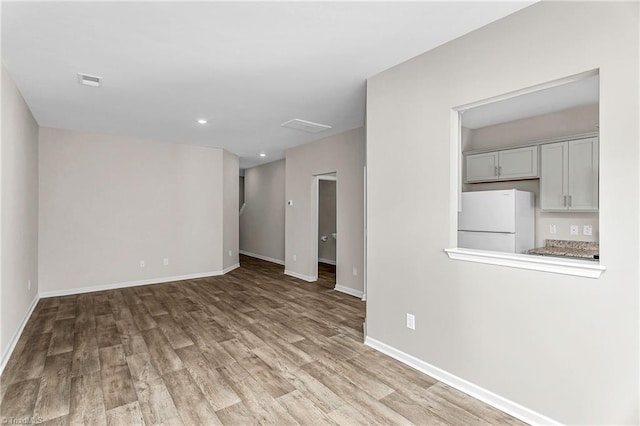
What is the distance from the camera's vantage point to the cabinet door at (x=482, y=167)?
14.2ft

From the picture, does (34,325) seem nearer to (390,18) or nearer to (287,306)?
(287,306)

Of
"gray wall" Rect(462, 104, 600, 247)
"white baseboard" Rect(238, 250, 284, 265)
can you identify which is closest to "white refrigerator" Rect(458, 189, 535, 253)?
"gray wall" Rect(462, 104, 600, 247)

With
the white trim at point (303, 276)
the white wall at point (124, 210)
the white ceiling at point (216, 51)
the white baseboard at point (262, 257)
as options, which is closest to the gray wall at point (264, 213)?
the white baseboard at point (262, 257)

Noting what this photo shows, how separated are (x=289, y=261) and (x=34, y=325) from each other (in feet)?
13.0

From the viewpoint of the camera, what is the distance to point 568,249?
3.69 metres

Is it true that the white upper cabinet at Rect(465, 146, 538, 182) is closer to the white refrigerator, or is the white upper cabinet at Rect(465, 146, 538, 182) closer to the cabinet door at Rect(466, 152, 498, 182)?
the cabinet door at Rect(466, 152, 498, 182)

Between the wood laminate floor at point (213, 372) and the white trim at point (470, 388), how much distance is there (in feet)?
0.20

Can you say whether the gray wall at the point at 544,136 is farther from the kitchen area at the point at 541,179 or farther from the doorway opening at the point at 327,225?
the doorway opening at the point at 327,225

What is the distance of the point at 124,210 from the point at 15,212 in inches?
87.6

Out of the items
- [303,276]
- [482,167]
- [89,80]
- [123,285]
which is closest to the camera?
[89,80]

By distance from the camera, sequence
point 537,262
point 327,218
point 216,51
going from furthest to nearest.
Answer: point 327,218
point 216,51
point 537,262

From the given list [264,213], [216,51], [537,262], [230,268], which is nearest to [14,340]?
[216,51]

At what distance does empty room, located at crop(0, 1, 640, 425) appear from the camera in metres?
1.80

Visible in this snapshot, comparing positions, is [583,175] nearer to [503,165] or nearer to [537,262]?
[503,165]
